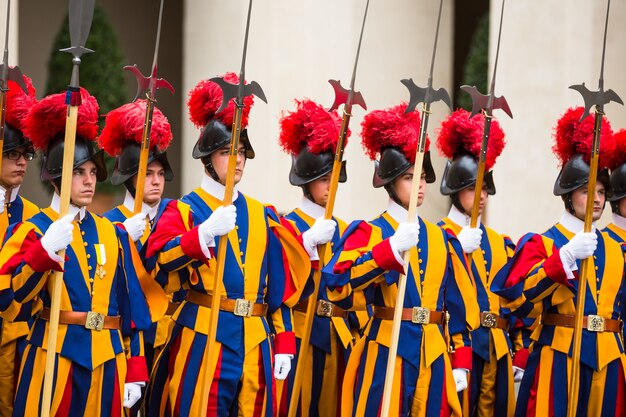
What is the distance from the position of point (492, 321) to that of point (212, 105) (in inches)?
103

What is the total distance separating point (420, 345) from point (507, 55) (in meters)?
5.78

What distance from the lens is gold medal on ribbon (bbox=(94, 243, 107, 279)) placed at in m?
7.13

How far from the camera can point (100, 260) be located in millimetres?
7156

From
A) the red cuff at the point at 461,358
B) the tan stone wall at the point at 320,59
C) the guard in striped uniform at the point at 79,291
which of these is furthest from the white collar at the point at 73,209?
the tan stone wall at the point at 320,59

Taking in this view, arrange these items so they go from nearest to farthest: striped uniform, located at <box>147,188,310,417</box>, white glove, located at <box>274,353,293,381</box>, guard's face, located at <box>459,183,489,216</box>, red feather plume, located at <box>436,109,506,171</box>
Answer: striped uniform, located at <box>147,188,310,417</box>, white glove, located at <box>274,353,293,381</box>, red feather plume, located at <box>436,109,506,171</box>, guard's face, located at <box>459,183,489,216</box>

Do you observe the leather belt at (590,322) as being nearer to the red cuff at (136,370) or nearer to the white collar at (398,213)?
the white collar at (398,213)

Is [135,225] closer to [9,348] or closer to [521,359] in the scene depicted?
[9,348]

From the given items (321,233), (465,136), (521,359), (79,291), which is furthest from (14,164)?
(521,359)

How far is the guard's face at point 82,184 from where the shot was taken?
7137 millimetres

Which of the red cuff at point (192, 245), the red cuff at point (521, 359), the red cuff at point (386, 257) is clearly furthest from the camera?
the red cuff at point (521, 359)

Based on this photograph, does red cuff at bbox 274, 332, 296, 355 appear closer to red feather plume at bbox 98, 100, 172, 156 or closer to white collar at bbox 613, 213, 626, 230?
red feather plume at bbox 98, 100, 172, 156

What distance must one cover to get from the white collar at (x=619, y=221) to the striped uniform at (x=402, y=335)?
151cm

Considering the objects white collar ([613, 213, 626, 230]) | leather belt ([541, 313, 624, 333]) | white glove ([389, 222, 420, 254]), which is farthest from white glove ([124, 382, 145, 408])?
white collar ([613, 213, 626, 230])

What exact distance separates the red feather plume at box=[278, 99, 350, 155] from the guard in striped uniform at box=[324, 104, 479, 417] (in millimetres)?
837
